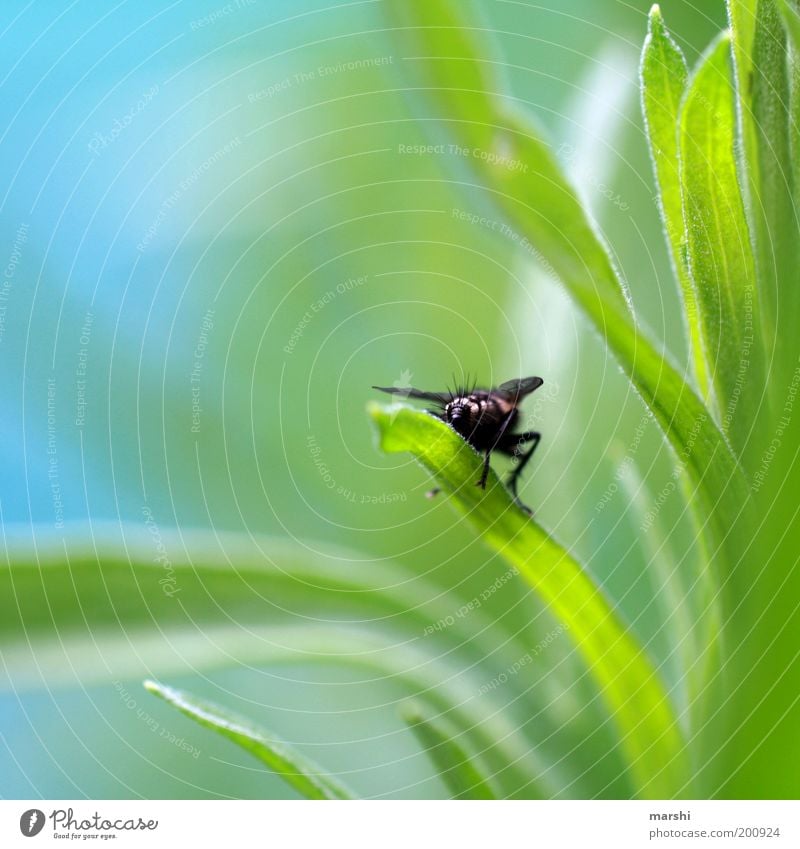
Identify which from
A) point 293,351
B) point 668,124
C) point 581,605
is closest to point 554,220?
point 668,124

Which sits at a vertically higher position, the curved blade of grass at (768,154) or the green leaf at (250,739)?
the curved blade of grass at (768,154)

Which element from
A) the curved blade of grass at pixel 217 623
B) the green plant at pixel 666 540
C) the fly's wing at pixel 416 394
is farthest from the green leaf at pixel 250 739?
the fly's wing at pixel 416 394

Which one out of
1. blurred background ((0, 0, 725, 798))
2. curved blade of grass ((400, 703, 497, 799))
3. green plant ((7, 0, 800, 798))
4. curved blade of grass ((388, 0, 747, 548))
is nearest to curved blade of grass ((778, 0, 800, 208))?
green plant ((7, 0, 800, 798))

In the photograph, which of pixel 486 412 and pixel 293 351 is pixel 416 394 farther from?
pixel 293 351

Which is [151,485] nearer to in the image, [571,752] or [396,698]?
[396,698]

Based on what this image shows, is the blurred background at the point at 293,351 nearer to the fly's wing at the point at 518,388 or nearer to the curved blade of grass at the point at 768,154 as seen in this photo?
the fly's wing at the point at 518,388
